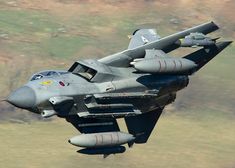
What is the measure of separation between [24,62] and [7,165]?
42587 mm

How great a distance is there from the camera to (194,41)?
2062 inches

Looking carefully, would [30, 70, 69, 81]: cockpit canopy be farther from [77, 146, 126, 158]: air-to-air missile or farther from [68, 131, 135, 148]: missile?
[77, 146, 126, 158]: air-to-air missile

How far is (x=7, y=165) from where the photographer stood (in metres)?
158

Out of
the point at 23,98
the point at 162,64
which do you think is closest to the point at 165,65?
the point at 162,64

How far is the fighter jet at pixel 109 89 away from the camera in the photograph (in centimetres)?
4972

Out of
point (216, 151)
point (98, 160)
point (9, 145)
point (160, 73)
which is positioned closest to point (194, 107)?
point (216, 151)

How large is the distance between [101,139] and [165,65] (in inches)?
248

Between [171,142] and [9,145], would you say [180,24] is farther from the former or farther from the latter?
[9,145]

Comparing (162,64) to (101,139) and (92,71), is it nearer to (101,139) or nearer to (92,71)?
(92,71)

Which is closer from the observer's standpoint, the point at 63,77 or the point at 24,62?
the point at 63,77

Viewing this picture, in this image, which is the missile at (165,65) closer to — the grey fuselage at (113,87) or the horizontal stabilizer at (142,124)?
the grey fuselage at (113,87)

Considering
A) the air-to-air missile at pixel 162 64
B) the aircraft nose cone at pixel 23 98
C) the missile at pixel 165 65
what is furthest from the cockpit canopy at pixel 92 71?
the aircraft nose cone at pixel 23 98

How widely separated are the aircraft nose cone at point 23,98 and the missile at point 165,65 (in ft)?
20.9

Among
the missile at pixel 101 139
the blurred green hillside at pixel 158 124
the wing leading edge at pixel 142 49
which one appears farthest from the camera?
the blurred green hillside at pixel 158 124
